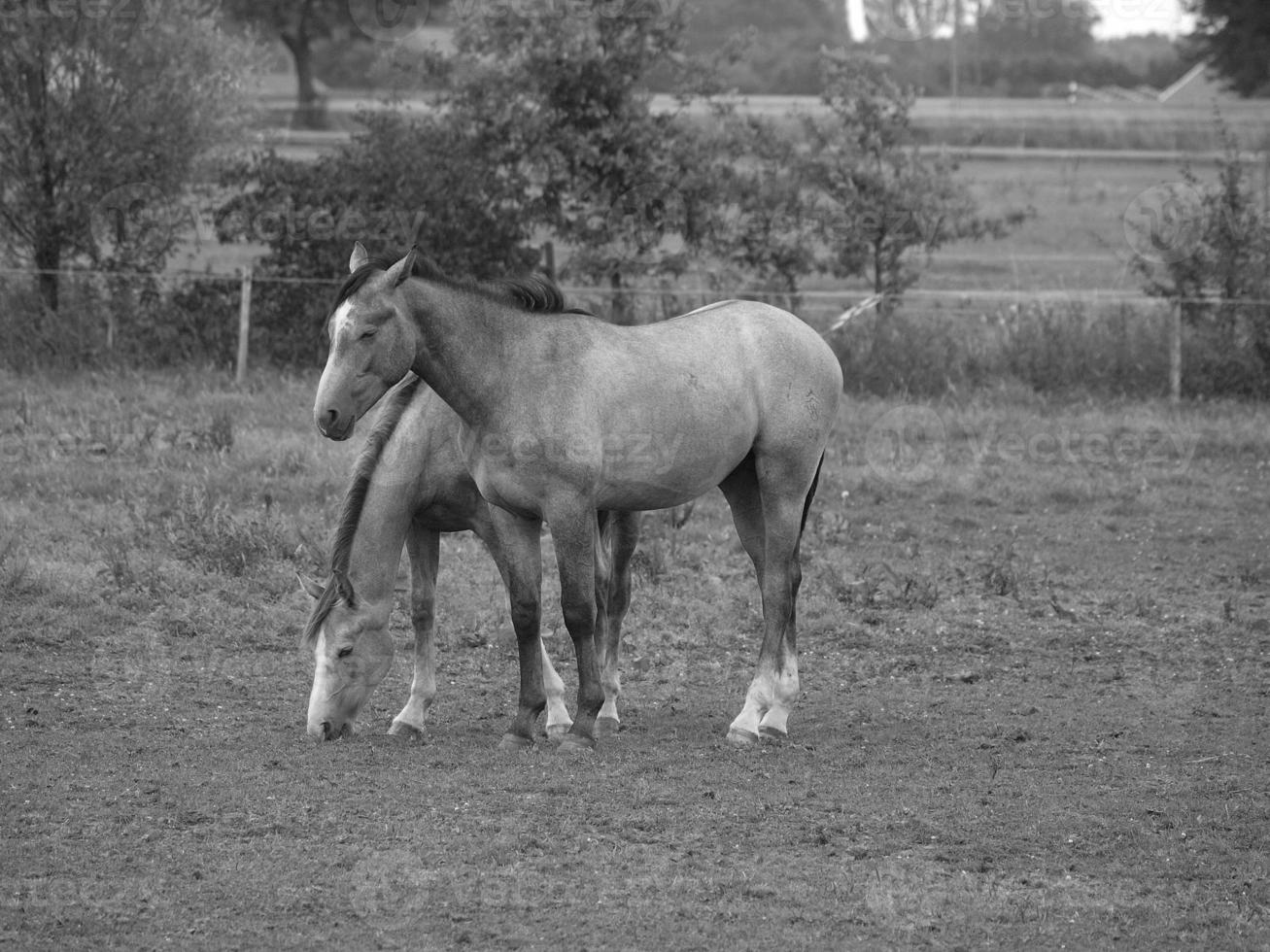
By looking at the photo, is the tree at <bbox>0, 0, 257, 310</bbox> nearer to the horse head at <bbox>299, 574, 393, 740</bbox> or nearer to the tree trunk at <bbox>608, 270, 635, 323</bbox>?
the tree trunk at <bbox>608, 270, 635, 323</bbox>

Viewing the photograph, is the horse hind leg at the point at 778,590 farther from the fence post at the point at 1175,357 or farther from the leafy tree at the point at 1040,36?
the leafy tree at the point at 1040,36

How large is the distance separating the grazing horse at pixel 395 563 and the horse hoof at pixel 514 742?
0.72ft

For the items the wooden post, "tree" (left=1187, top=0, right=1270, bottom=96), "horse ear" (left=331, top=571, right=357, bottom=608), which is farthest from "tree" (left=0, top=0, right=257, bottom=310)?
"tree" (left=1187, top=0, right=1270, bottom=96)

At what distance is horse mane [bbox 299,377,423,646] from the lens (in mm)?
7168

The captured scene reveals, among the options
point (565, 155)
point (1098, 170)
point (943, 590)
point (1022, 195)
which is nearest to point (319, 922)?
point (943, 590)

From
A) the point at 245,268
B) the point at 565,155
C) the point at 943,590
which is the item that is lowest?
the point at 943,590

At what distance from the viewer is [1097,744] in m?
7.38

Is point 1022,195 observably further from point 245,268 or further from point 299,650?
point 299,650

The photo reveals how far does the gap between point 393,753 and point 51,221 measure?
40.6 feet

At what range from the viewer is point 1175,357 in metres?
16.7

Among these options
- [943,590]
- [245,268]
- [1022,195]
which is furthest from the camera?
[1022,195]

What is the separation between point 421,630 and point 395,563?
0.48 metres

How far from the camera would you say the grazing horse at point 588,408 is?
667 centimetres

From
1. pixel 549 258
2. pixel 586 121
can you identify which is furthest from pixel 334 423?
pixel 586 121
